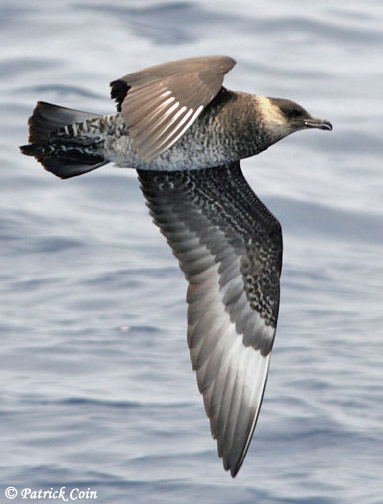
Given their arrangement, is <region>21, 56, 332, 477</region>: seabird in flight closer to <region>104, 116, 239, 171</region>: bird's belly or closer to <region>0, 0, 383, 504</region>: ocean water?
<region>104, 116, 239, 171</region>: bird's belly

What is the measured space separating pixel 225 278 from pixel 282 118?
962mm

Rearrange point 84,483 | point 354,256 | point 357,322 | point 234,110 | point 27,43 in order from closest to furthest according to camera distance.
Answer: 1. point 234,110
2. point 84,483
3. point 357,322
4. point 354,256
5. point 27,43

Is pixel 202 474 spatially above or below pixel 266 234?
below

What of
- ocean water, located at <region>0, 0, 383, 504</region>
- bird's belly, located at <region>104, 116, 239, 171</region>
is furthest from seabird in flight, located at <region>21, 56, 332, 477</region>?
ocean water, located at <region>0, 0, 383, 504</region>

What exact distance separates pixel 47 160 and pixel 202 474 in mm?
2190

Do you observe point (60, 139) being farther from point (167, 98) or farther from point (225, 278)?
point (225, 278)

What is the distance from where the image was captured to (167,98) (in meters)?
7.14

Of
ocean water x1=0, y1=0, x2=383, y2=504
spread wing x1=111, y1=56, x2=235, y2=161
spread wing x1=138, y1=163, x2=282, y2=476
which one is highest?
spread wing x1=111, y1=56, x2=235, y2=161

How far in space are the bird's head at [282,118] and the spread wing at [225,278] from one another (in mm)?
397

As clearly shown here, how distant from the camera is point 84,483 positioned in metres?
9.18

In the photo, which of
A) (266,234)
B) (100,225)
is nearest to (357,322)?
(100,225)

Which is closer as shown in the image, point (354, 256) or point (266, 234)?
point (266, 234)

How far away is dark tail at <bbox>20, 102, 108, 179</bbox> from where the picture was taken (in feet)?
25.7

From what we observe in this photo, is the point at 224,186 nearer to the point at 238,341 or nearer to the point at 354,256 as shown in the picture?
the point at 238,341
